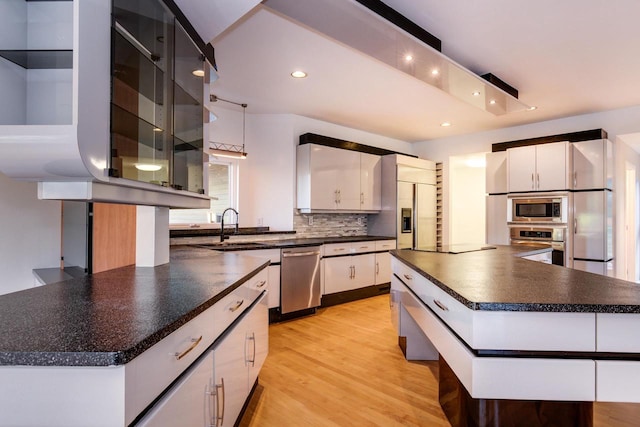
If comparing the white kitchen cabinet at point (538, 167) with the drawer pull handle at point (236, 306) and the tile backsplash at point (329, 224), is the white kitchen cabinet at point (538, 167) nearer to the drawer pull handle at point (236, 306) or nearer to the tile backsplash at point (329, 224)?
the tile backsplash at point (329, 224)

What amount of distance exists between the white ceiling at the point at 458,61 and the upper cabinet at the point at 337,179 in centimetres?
57

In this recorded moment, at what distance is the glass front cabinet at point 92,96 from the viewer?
3.62 feet

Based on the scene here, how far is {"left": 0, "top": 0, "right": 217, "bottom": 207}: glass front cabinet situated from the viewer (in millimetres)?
1104

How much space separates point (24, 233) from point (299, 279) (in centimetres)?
260

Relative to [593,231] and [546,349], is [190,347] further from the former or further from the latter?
[593,231]

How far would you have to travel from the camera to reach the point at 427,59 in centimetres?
251

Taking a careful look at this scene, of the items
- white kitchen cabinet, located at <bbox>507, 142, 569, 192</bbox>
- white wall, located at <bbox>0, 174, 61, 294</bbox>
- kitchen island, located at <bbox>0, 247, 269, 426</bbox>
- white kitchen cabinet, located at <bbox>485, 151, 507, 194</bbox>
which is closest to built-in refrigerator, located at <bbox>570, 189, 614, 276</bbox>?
white kitchen cabinet, located at <bbox>507, 142, 569, 192</bbox>

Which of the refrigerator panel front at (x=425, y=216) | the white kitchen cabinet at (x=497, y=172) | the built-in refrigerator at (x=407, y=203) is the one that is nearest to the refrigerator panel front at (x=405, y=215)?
the built-in refrigerator at (x=407, y=203)

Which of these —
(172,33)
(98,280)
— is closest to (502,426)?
(98,280)

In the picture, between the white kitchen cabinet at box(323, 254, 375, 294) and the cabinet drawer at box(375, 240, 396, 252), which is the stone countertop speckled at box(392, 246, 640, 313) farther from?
the cabinet drawer at box(375, 240, 396, 252)

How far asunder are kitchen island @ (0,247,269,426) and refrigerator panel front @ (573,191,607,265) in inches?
183

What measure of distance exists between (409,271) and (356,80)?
2.12 meters

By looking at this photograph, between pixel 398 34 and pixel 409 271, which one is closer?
pixel 398 34

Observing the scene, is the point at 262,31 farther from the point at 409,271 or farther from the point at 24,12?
the point at 409,271
